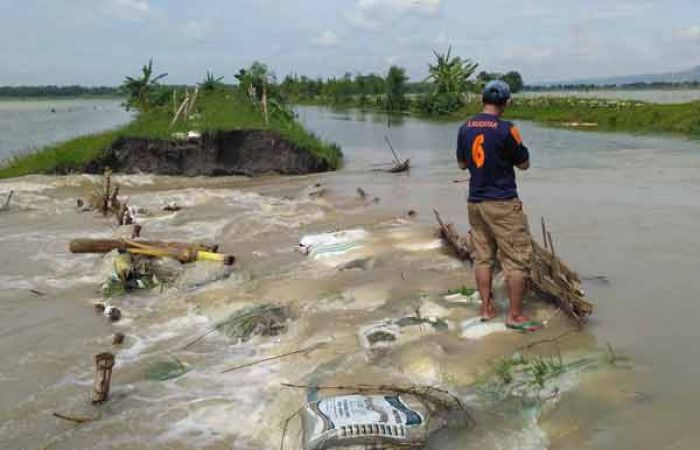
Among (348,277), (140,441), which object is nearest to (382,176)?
(348,277)

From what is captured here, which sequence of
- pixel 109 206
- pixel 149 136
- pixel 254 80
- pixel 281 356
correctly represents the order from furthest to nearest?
pixel 254 80, pixel 149 136, pixel 109 206, pixel 281 356

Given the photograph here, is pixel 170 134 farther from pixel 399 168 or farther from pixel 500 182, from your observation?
pixel 500 182

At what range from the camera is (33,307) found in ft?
23.0

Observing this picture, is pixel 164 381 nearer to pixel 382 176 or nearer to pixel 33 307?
pixel 33 307

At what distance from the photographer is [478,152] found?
523 centimetres

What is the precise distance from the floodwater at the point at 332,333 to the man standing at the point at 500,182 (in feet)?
1.77

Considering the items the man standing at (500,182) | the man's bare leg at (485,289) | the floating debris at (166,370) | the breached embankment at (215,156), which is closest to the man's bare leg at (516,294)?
the man standing at (500,182)

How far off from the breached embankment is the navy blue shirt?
12.9m

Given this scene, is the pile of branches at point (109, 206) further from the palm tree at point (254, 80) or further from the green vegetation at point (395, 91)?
the green vegetation at point (395, 91)

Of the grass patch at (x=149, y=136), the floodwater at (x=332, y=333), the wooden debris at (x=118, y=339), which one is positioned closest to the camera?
the floodwater at (x=332, y=333)

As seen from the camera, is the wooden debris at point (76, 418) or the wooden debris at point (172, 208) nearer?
the wooden debris at point (76, 418)

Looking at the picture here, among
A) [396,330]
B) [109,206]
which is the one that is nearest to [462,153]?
[396,330]

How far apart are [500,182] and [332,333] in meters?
1.86

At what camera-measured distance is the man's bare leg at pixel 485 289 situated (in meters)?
5.56
